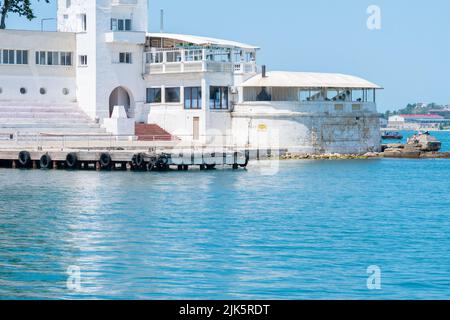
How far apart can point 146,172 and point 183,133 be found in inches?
665

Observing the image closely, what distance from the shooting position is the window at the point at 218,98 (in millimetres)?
81938

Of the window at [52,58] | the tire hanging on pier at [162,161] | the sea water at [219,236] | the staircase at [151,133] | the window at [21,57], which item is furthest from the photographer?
the window at [52,58]

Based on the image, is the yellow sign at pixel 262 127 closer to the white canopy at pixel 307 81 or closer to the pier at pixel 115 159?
the white canopy at pixel 307 81

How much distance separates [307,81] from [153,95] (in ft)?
38.0

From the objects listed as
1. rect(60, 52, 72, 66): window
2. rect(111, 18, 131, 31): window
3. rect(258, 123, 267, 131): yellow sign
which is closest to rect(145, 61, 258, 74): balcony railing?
rect(111, 18, 131, 31): window

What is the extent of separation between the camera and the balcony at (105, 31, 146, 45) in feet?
269

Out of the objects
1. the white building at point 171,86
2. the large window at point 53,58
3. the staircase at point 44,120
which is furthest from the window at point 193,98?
the large window at point 53,58

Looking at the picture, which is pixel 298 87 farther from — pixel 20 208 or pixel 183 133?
pixel 20 208

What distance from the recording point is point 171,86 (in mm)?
83250

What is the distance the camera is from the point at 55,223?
4228 cm

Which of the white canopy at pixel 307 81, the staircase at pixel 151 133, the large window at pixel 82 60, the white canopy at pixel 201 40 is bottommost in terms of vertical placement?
the staircase at pixel 151 133

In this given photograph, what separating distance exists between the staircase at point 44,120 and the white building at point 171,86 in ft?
0.99

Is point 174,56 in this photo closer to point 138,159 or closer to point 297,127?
point 297,127

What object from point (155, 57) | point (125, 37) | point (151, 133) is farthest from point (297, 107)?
point (125, 37)
